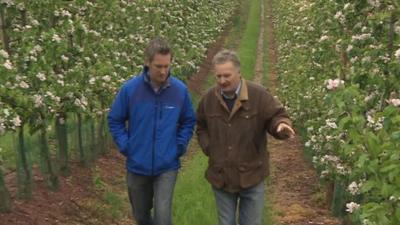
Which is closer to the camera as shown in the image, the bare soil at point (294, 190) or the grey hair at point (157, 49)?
the grey hair at point (157, 49)

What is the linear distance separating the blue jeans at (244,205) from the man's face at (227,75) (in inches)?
37.3

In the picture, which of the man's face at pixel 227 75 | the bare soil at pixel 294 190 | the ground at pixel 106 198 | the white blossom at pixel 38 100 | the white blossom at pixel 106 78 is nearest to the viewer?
the man's face at pixel 227 75

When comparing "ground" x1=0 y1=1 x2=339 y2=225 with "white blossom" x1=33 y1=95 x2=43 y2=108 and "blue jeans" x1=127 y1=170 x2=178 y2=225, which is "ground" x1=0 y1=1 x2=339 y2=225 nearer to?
"white blossom" x1=33 y1=95 x2=43 y2=108

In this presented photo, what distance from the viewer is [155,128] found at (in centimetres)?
590

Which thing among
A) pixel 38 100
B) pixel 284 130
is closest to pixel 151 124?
pixel 284 130

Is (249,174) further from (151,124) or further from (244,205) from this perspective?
(151,124)

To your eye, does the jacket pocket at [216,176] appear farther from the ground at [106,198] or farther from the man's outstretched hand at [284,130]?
the ground at [106,198]

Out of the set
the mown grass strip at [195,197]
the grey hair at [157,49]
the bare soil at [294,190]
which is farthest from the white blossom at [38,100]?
the bare soil at [294,190]

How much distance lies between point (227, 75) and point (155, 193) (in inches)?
56.9

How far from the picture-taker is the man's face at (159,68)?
5641 mm

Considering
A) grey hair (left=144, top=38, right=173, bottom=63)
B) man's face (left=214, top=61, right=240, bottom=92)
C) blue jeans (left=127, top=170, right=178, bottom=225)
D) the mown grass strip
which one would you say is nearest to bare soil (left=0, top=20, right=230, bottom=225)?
the mown grass strip

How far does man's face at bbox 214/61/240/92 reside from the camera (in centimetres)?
535

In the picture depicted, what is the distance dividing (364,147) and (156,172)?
227 cm

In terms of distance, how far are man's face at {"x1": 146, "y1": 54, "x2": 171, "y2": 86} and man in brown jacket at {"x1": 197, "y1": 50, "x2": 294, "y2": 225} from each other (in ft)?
1.40
